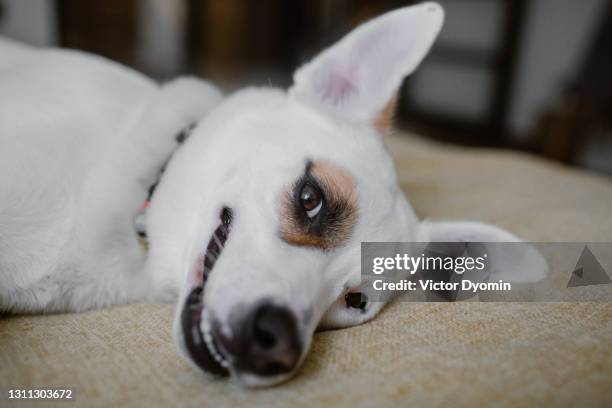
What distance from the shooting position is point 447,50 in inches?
206

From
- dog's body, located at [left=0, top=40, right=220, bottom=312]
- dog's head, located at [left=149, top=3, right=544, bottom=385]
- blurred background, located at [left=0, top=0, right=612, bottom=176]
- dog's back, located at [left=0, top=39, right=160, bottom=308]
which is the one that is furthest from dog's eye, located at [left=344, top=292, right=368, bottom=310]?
blurred background, located at [left=0, top=0, right=612, bottom=176]

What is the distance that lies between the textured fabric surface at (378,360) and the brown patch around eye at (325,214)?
19 cm

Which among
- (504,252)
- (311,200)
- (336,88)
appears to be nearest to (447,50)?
(336,88)

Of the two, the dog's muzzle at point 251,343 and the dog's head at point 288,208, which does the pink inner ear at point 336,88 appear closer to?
the dog's head at point 288,208

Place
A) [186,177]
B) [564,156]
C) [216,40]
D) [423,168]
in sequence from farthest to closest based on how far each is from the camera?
1. [216,40]
2. [564,156]
3. [423,168]
4. [186,177]

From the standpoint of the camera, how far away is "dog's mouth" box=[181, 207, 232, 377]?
2.70 ft

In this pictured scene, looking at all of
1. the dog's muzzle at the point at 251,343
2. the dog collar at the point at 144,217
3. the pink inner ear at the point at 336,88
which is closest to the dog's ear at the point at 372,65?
the pink inner ear at the point at 336,88

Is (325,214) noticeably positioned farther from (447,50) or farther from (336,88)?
(447,50)

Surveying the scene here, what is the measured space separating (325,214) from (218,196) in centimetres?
23

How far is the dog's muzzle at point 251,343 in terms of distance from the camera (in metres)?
0.78

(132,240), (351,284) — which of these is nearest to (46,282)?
(132,240)

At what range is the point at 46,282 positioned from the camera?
107cm

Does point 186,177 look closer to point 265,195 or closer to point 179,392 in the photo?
point 265,195

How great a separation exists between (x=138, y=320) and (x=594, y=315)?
92cm
